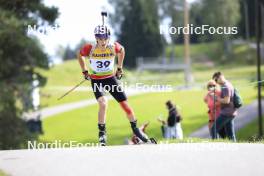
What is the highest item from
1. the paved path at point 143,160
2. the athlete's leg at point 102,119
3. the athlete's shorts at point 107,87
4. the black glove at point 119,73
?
the black glove at point 119,73

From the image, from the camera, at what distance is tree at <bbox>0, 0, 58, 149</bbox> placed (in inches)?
626

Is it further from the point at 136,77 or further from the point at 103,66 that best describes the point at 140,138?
the point at 136,77

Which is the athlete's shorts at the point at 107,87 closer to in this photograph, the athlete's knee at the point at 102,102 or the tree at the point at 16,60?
the athlete's knee at the point at 102,102

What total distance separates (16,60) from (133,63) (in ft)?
16.8

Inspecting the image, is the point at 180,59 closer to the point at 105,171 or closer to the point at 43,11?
the point at 43,11

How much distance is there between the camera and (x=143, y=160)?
27.3 ft

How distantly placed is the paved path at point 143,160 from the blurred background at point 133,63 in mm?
3084

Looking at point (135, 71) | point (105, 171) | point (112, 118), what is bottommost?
point (105, 171)

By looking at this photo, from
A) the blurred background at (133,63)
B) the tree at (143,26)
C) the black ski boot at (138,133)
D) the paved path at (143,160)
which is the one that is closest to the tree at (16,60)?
the blurred background at (133,63)

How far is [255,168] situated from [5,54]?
11069mm

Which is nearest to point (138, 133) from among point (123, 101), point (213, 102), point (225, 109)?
point (123, 101)

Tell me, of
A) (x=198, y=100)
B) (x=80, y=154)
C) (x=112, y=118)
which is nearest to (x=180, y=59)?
(x=198, y=100)

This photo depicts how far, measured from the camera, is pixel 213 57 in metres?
17.6

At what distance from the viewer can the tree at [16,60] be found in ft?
52.2
